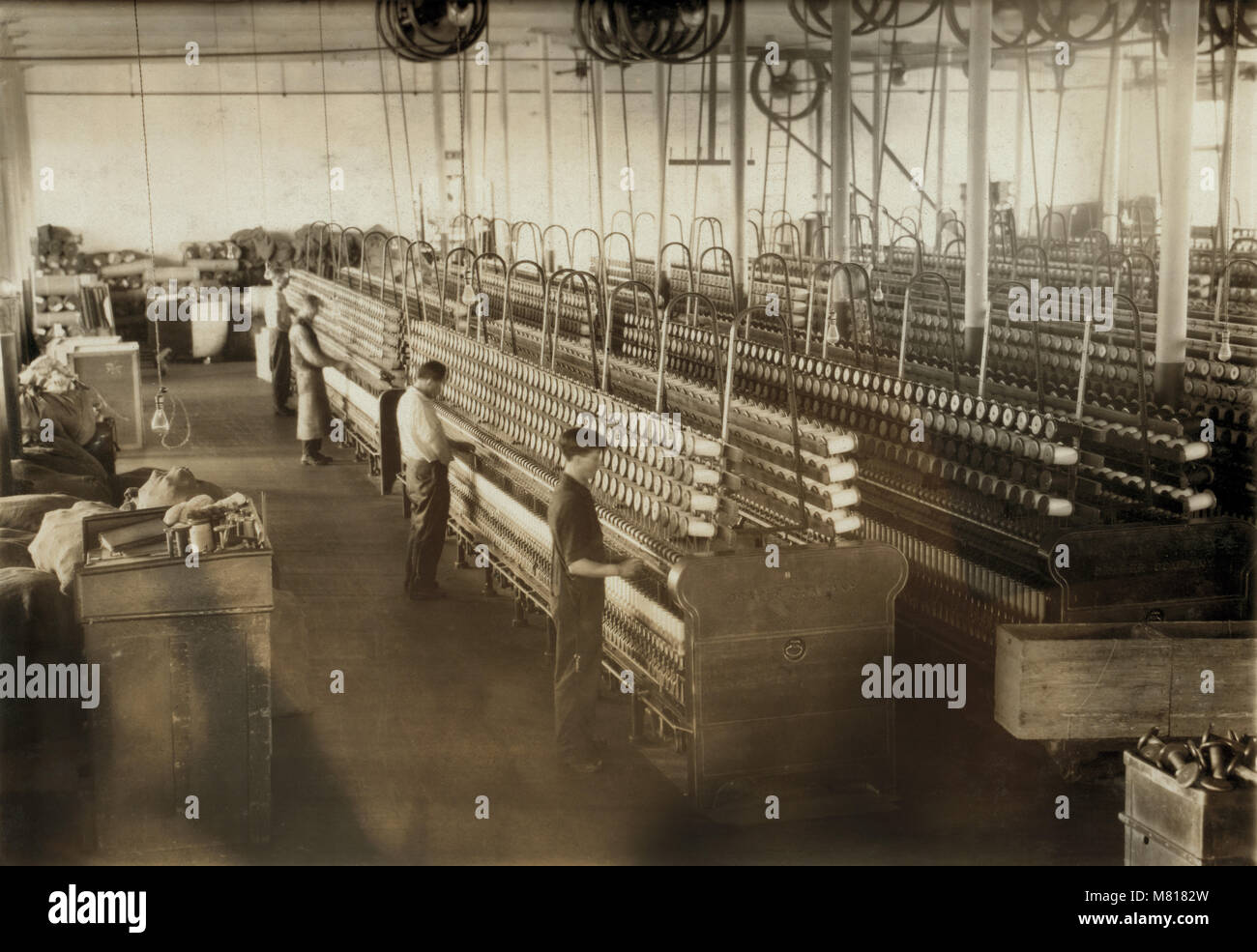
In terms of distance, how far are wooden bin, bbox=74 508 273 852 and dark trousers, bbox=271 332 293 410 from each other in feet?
34.1

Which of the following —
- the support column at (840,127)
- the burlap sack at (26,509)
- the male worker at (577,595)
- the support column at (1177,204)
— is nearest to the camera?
the male worker at (577,595)

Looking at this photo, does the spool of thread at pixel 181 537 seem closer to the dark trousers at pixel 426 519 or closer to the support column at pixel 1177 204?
the dark trousers at pixel 426 519

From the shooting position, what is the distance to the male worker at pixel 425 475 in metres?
8.53

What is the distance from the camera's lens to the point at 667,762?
6184mm

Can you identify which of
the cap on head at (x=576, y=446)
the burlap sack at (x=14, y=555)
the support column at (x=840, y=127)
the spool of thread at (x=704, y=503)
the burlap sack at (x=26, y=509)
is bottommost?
the burlap sack at (x=14, y=555)

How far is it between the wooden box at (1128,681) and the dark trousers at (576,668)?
184cm

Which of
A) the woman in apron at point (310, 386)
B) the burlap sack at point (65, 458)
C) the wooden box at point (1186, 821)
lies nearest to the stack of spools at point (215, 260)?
the woman in apron at point (310, 386)

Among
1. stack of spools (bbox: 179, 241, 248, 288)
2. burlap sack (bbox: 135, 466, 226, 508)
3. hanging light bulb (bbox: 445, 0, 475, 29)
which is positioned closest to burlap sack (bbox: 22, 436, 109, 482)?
burlap sack (bbox: 135, 466, 226, 508)

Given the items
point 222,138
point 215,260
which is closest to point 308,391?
point 215,260

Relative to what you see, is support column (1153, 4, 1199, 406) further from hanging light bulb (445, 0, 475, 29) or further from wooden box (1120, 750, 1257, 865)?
hanging light bulb (445, 0, 475, 29)

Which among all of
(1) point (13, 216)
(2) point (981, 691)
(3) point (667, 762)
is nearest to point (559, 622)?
(3) point (667, 762)

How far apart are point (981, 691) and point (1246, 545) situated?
1506 mm

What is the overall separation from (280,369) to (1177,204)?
10781 millimetres
